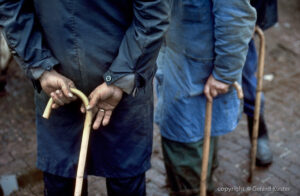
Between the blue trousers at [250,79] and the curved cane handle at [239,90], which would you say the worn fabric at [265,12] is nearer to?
the blue trousers at [250,79]

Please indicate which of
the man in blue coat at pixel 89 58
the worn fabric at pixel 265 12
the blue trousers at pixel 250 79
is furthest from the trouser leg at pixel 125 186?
the worn fabric at pixel 265 12

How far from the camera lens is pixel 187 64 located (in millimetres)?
2689

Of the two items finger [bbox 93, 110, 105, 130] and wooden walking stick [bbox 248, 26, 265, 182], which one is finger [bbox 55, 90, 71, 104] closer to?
finger [bbox 93, 110, 105, 130]

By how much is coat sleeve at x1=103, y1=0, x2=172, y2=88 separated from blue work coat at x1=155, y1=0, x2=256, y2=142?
1.90 ft

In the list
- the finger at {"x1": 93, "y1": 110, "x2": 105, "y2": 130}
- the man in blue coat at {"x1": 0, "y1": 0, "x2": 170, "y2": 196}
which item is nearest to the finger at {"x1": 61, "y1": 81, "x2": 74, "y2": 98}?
the man in blue coat at {"x1": 0, "y1": 0, "x2": 170, "y2": 196}

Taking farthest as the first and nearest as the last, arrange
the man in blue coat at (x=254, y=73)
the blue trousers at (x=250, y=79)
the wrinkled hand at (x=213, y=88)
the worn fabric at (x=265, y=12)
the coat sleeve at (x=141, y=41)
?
the blue trousers at (x=250, y=79), the man in blue coat at (x=254, y=73), the worn fabric at (x=265, y=12), the wrinkled hand at (x=213, y=88), the coat sleeve at (x=141, y=41)

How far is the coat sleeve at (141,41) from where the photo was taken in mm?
1904

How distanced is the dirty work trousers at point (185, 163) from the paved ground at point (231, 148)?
13.9 inches

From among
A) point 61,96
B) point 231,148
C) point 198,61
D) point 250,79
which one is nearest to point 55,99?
point 61,96

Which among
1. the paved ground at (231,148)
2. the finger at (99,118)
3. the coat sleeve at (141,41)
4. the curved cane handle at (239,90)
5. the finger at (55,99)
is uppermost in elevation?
the coat sleeve at (141,41)

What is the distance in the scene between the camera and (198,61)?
264 centimetres

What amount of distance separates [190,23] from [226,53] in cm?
33

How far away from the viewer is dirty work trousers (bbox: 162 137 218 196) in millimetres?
2936

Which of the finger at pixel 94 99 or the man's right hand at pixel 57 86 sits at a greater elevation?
the man's right hand at pixel 57 86
